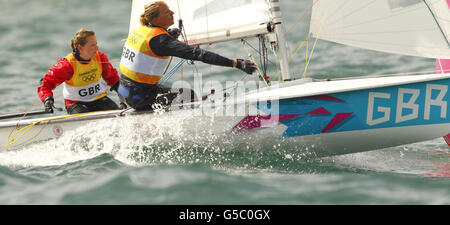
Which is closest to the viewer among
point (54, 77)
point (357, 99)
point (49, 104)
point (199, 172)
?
point (199, 172)

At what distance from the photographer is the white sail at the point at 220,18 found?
3764 mm

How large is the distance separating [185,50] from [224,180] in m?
0.96

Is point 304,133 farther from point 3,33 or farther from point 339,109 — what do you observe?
point 3,33

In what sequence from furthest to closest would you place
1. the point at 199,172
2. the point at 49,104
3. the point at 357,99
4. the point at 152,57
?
the point at 49,104 < the point at 152,57 < the point at 357,99 < the point at 199,172

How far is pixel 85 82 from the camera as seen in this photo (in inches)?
155

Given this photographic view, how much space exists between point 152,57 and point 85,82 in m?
0.79

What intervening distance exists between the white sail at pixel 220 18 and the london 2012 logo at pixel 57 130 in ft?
3.89

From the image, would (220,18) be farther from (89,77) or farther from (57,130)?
(57,130)

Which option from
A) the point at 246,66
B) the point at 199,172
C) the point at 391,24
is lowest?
the point at 199,172

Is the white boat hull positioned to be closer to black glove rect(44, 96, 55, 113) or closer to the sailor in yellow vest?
the sailor in yellow vest

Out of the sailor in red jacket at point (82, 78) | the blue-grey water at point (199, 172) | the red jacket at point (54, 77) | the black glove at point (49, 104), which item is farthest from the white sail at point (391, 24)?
the black glove at point (49, 104)

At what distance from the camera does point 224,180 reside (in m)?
2.75

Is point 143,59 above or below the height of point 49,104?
above

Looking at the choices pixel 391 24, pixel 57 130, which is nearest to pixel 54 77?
pixel 57 130
